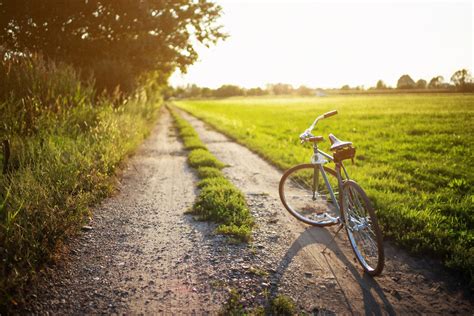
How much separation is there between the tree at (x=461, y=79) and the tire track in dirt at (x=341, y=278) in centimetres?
406

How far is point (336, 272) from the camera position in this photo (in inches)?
132

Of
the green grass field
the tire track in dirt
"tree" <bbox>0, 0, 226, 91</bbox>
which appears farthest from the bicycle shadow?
"tree" <bbox>0, 0, 226, 91</bbox>

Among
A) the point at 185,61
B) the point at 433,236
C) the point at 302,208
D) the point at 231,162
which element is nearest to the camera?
the point at 433,236

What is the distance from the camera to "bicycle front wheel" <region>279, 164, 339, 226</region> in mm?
4609

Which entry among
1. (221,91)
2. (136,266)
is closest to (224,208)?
(136,266)

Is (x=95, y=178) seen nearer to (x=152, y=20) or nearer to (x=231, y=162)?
(x=231, y=162)

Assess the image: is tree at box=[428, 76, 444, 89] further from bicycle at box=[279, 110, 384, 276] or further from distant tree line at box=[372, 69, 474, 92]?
bicycle at box=[279, 110, 384, 276]

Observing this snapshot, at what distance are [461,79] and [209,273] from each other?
20.8 feet

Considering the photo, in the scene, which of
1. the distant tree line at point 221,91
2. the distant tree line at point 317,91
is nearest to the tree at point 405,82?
the distant tree line at point 317,91

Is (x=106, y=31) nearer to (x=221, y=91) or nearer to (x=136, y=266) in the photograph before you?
(x=136, y=266)

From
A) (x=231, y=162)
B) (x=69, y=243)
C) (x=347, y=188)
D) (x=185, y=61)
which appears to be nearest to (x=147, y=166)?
(x=231, y=162)

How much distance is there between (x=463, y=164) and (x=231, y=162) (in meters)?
6.42

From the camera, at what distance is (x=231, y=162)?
9.09 m

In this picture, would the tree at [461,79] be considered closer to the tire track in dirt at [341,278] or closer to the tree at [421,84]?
the tree at [421,84]
